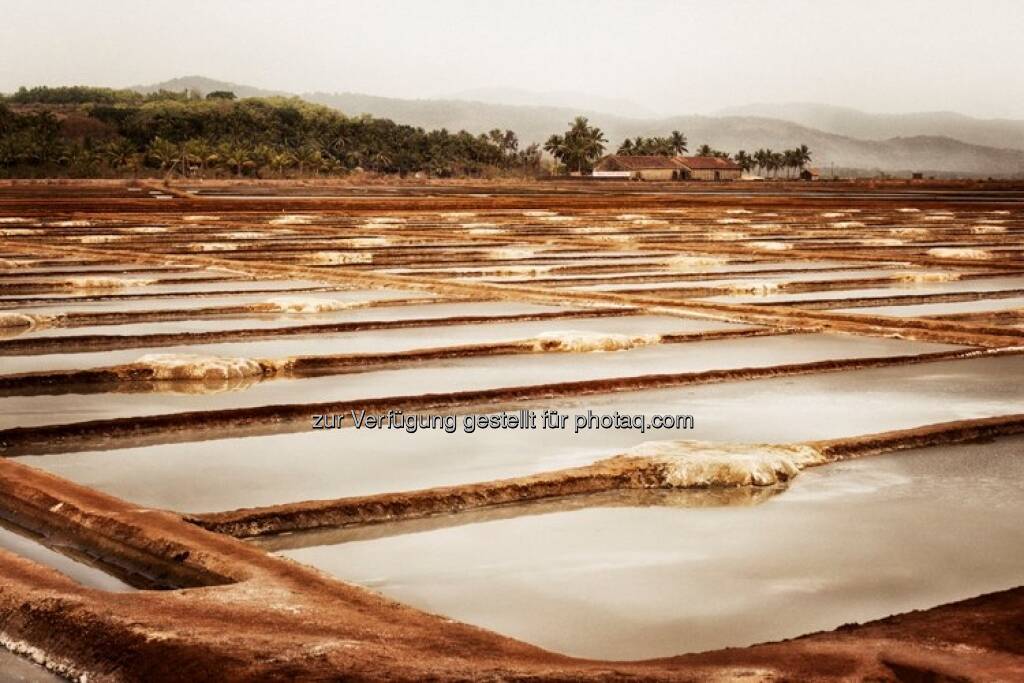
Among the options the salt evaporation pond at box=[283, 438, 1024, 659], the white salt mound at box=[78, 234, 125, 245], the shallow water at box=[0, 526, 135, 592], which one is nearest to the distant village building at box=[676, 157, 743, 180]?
the white salt mound at box=[78, 234, 125, 245]

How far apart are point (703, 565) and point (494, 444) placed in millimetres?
1120

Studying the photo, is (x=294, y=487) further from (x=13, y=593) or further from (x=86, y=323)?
(x=86, y=323)

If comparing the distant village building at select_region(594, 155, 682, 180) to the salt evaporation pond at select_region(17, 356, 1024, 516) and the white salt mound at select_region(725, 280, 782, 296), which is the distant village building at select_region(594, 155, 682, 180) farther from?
the salt evaporation pond at select_region(17, 356, 1024, 516)

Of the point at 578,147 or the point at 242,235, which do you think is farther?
the point at 578,147

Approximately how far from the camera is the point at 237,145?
80.2 m

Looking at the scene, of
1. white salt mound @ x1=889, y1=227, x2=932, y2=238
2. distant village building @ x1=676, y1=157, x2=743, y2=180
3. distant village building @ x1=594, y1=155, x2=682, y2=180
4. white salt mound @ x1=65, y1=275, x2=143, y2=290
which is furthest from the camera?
distant village building @ x1=676, y1=157, x2=743, y2=180

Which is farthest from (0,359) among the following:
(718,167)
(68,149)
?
(718,167)

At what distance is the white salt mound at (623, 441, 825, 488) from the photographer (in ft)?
9.48

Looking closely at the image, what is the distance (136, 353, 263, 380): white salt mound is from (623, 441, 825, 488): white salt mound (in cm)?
174

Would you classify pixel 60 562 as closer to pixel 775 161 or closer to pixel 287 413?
pixel 287 413

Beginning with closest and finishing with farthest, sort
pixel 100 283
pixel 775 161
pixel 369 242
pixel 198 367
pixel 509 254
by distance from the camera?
pixel 198 367 < pixel 100 283 < pixel 509 254 < pixel 369 242 < pixel 775 161

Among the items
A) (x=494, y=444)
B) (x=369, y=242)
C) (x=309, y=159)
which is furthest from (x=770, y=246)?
(x=309, y=159)

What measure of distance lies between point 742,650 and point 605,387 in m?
2.41

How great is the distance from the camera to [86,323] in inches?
229
